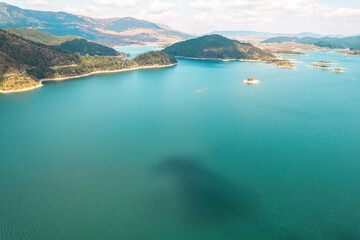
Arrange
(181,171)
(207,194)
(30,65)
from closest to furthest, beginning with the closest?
(207,194) < (181,171) < (30,65)

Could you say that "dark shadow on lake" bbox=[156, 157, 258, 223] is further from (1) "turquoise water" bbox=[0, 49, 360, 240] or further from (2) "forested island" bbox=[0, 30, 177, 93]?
(2) "forested island" bbox=[0, 30, 177, 93]

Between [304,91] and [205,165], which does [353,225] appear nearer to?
[205,165]

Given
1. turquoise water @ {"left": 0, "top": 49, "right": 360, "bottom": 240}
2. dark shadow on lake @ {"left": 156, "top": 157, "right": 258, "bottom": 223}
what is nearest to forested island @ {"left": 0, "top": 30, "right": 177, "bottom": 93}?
turquoise water @ {"left": 0, "top": 49, "right": 360, "bottom": 240}

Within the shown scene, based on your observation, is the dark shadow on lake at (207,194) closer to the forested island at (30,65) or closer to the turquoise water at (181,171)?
the turquoise water at (181,171)

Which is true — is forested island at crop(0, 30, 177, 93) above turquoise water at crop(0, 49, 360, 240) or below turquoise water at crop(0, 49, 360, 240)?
above

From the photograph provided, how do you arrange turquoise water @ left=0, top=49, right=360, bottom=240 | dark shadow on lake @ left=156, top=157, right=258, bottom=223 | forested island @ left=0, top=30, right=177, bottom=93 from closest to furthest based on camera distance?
turquoise water @ left=0, top=49, right=360, bottom=240, dark shadow on lake @ left=156, top=157, right=258, bottom=223, forested island @ left=0, top=30, right=177, bottom=93

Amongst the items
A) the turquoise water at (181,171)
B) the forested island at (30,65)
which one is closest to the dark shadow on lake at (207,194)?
the turquoise water at (181,171)

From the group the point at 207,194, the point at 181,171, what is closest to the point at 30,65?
the point at 181,171

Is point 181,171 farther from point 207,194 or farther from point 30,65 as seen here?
point 30,65
